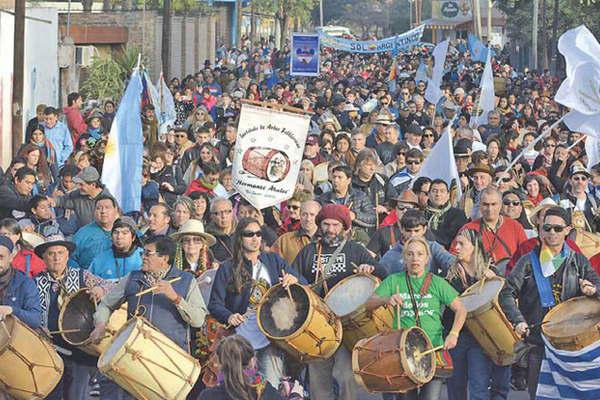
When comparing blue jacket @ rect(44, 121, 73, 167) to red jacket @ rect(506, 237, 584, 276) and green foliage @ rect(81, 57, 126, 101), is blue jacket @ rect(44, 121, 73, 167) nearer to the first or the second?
red jacket @ rect(506, 237, 584, 276)

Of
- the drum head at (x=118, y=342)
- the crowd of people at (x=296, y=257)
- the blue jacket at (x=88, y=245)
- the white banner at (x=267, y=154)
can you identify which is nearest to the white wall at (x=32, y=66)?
the crowd of people at (x=296, y=257)

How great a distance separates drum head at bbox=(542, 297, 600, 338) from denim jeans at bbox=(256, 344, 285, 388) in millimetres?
1671

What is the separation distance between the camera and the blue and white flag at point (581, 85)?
42.9 feet

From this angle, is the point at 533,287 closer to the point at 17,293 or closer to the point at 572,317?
the point at 572,317

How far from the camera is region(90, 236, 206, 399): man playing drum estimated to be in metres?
9.51

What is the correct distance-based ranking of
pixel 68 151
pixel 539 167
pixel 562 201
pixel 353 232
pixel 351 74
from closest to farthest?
pixel 353 232 < pixel 562 201 < pixel 539 167 < pixel 68 151 < pixel 351 74

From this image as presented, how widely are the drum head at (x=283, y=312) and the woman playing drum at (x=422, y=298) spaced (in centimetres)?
51

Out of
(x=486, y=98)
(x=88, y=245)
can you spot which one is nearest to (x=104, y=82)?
(x=486, y=98)

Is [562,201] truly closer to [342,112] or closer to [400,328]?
[400,328]

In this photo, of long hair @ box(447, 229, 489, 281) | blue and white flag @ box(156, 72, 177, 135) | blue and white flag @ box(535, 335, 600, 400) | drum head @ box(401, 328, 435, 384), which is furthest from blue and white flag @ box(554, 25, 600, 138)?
blue and white flag @ box(156, 72, 177, 135)

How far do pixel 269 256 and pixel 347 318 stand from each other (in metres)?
0.64

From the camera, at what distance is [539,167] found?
18078 mm

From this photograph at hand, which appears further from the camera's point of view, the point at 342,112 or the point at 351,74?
the point at 351,74

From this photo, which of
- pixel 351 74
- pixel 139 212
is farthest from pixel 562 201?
pixel 351 74
